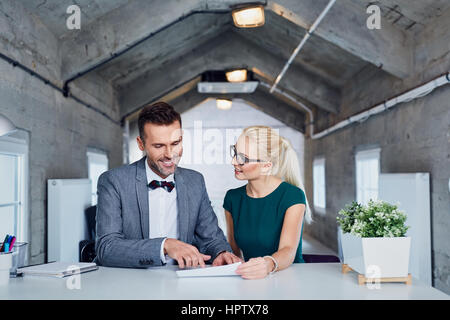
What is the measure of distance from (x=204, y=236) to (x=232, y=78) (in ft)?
15.1

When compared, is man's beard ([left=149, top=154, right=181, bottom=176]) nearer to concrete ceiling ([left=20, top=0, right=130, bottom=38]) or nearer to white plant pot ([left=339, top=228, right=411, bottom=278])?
white plant pot ([left=339, top=228, right=411, bottom=278])

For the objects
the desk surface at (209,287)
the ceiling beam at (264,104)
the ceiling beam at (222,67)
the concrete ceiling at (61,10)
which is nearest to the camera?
the desk surface at (209,287)

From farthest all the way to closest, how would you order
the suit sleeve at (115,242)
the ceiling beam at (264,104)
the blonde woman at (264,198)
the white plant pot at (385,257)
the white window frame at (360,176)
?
1. the ceiling beam at (264,104)
2. the white window frame at (360,176)
3. the blonde woman at (264,198)
4. the suit sleeve at (115,242)
5. the white plant pot at (385,257)

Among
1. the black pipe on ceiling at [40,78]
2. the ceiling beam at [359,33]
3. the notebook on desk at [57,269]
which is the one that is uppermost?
the ceiling beam at [359,33]

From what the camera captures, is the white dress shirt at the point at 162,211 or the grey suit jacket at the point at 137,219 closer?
the grey suit jacket at the point at 137,219

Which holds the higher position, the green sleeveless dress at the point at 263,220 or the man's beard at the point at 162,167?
the man's beard at the point at 162,167

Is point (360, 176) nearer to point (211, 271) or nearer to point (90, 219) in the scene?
point (90, 219)

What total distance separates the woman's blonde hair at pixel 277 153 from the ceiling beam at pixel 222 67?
450cm

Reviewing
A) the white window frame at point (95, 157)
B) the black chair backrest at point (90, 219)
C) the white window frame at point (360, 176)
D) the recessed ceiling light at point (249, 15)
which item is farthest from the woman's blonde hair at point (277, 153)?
the white window frame at point (95, 157)

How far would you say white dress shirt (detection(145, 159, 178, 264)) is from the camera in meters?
2.09

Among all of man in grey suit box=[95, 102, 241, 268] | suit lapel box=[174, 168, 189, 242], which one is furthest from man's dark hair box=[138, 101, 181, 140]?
suit lapel box=[174, 168, 189, 242]

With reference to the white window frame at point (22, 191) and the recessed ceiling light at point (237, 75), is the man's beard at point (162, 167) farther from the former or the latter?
the recessed ceiling light at point (237, 75)

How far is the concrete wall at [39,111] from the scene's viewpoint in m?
3.02

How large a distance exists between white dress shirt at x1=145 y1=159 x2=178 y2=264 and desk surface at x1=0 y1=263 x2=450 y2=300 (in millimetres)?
419
